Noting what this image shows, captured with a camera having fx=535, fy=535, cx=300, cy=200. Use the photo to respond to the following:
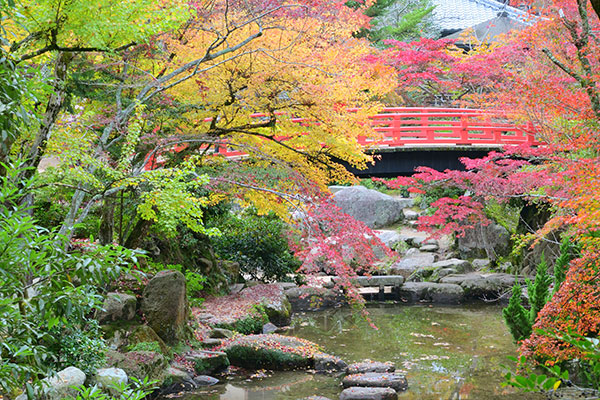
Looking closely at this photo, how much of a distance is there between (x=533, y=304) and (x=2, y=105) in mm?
8393

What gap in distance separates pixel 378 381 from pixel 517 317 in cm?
274

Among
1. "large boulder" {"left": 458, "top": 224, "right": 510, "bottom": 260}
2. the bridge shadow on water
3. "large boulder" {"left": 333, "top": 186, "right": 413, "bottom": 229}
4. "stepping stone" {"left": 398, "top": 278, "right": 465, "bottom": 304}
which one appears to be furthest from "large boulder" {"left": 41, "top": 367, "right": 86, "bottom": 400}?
"large boulder" {"left": 333, "top": 186, "right": 413, "bottom": 229}

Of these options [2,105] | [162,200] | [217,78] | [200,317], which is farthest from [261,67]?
[2,105]

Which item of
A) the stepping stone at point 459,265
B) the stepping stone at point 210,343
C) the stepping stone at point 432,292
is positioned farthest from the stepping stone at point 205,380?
the stepping stone at point 459,265

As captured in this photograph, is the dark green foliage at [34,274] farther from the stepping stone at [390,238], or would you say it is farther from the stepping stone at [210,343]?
the stepping stone at [390,238]

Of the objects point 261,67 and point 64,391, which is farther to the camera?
point 261,67

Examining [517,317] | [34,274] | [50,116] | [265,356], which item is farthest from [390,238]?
[34,274]

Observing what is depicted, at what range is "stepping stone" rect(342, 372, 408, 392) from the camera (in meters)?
7.97

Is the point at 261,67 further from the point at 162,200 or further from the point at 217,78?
the point at 162,200

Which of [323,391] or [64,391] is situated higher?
[64,391]

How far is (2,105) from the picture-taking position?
2510 millimetres

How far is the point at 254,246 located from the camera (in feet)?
48.4

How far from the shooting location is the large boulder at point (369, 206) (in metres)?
21.7

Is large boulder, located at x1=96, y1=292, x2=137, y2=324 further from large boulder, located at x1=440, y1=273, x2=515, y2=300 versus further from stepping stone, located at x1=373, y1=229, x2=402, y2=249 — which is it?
stepping stone, located at x1=373, y1=229, x2=402, y2=249
